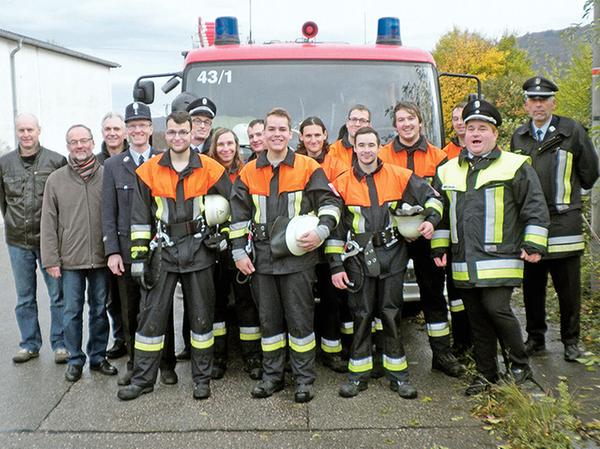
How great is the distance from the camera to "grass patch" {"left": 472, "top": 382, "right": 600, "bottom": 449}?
12.0ft

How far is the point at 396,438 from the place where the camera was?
3.96 meters

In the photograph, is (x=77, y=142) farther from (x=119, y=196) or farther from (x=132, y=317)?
(x=132, y=317)

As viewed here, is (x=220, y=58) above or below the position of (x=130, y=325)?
above

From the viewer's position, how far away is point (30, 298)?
5504mm

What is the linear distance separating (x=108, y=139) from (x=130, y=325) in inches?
57.2

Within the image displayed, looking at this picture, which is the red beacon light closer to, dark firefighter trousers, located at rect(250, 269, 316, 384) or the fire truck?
the fire truck

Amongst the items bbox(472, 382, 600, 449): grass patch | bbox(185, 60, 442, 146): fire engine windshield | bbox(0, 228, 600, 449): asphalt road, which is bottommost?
bbox(0, 228, 600, 449): asphalt road

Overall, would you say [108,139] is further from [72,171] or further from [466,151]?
[466,151]

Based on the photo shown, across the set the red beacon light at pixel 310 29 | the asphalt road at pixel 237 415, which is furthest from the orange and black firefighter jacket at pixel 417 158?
the red beacon light at pixel 310 29

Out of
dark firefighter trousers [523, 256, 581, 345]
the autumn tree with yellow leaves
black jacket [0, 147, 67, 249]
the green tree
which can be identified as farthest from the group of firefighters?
the autumn tree with yellow leaves

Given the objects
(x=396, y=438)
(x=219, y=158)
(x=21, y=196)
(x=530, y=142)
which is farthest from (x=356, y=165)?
(x=21, y=196)

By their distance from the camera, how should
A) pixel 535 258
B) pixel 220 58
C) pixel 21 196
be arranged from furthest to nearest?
pixel 220 58 < pixel 21 196 < pixel 535 258

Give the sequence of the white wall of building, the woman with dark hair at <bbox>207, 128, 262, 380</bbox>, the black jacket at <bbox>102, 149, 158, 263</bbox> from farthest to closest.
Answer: the white wall of building → the woman with dark hair at <bbox>207, 128, 262, 380</bbox> → the black jacket at <bbox>102, 149, 158, 263</bbox>

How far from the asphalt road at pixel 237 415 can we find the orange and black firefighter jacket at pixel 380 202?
0.90 meters
